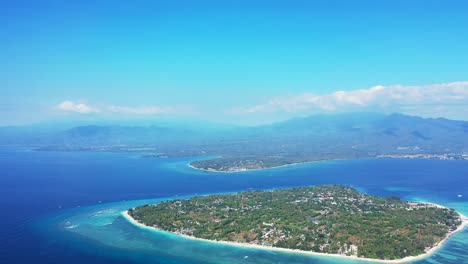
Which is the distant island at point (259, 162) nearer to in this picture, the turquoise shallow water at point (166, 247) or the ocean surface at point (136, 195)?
the ocean surface at point (136, 195)

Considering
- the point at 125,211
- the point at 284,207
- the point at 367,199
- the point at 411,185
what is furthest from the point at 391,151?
the point at 125,211

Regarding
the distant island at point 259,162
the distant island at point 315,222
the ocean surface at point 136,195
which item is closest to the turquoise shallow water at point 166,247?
the ocean surface at point 136,195

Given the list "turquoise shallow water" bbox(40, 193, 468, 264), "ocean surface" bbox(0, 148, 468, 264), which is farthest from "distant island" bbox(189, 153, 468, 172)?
"turquoise shallow water" bbox(40, 193, 468, 264)

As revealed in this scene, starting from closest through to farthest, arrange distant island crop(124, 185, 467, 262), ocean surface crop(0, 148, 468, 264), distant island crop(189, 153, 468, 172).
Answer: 1. ocean surface crop(0, 148, 468, 264)
2. distant island crop(124, 185, 467, 262)
3. distant island crop(189, 153, 468, 172)

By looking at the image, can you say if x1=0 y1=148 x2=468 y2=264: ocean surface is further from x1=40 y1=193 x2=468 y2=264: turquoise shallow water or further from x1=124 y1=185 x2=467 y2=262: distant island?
x1=124 y1=185 x2=467 y2=262: distant island

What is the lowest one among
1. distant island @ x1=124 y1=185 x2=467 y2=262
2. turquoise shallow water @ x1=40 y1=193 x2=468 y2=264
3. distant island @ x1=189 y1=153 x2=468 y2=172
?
turquoise shallow water @ x1=40 y1=193 x2=468 y2=264

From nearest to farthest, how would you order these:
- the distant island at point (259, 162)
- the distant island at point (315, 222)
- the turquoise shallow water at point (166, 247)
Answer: the turquoise shallow water at point (166, 247) < the distant island at point (315, 222) < the distant island at point (259, 162)

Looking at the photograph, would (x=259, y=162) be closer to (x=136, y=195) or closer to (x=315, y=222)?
(x=136, y=195)
